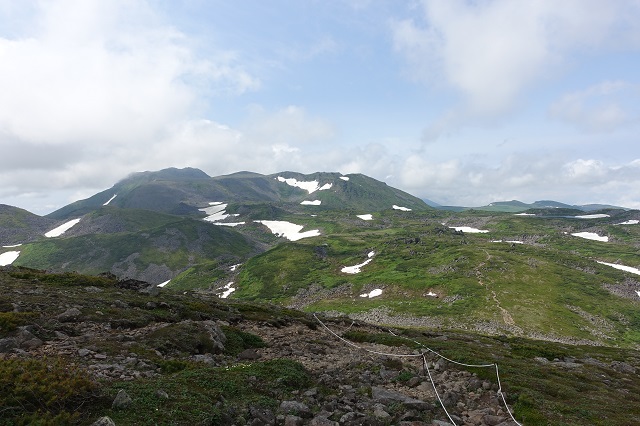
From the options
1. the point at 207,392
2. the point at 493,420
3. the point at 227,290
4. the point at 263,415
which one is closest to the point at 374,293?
the point at 227,290

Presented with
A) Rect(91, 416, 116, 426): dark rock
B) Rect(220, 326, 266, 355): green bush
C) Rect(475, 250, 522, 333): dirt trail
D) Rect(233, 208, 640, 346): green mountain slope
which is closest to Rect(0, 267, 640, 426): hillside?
Rect(220, 326, 266, 355): green bush

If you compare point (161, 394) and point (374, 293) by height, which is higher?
point (161, 394)

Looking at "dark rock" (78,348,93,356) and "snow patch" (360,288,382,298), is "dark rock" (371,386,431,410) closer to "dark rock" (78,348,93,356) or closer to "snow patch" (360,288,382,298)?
"dark rock" (78,348,93,356)

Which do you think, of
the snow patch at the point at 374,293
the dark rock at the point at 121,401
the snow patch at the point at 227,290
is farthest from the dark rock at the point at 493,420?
the snow patch at the point at 227,290

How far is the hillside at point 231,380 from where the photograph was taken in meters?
12.5

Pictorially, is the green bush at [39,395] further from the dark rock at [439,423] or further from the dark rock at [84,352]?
the dark rock at [439,423]

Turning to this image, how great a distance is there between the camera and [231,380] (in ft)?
55.4

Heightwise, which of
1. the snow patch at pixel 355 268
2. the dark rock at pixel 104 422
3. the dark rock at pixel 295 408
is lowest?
the snow patch at pixel 355 268

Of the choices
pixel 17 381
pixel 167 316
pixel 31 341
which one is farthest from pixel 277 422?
pixel 167 316

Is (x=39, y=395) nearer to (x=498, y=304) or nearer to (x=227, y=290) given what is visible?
(x=498, y=304)

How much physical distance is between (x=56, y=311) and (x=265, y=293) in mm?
136858

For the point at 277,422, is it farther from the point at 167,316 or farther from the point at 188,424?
the point at 167,316

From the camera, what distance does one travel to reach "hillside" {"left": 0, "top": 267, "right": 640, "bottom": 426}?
494 inches

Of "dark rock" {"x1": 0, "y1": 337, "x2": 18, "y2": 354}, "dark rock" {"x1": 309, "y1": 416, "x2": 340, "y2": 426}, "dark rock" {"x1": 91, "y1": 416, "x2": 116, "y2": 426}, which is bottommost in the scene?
"dark rock" {"x1": 309, "y1": 416, "x2": 340, "y2": 426}
